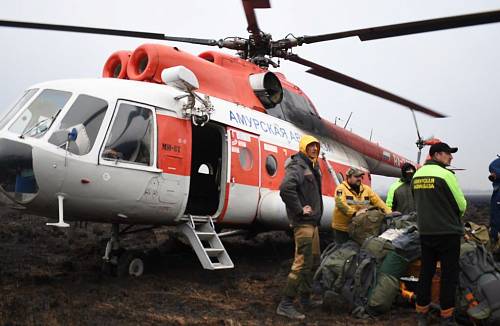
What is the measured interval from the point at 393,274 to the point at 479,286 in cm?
84

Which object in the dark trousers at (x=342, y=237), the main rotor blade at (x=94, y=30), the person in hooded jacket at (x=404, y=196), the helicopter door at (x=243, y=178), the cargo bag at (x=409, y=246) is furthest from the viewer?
the person in hooded jacket at (x=404, y=196)

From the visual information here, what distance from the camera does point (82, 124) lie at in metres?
5.82

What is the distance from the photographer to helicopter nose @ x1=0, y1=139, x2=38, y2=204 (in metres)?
5.35

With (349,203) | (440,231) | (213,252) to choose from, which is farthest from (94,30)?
(440,231)

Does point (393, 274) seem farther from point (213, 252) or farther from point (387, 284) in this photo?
point (213, 252)

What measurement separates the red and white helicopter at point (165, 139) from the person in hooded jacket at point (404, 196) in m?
1.14

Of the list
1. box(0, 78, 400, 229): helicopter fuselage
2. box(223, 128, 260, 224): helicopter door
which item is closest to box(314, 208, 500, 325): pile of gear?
box(223, 128, 260, 224): helicopter door

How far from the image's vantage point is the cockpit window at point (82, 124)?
18.3ft

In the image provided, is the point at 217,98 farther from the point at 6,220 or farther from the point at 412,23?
the point at 6,220

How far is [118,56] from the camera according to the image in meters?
7.95

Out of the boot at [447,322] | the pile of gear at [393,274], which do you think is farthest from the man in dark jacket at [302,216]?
the boot at [447,322]

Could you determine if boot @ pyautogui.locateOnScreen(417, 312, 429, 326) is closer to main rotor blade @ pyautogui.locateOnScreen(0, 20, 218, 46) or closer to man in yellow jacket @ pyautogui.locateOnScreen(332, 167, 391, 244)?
man in yellow jacket @ pyautogui.locateOnScreen(332, 167, 391, 244)

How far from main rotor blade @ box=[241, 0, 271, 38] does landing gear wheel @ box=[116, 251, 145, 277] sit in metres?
3.99

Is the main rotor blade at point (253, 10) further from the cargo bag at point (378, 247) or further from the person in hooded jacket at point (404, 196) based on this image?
the cargo bag at point (378, 247)
